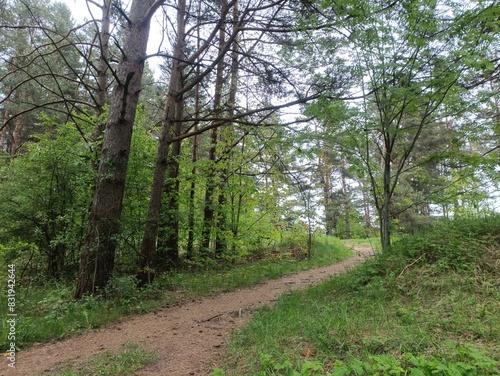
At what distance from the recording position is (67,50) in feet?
43.4

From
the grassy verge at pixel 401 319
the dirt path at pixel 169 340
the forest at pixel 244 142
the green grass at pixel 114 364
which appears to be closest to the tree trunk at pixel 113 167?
the forest at pixel 244 142

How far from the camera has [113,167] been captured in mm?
4988

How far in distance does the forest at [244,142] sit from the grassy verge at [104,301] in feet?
0.51

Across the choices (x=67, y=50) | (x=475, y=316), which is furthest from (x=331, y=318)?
(x=67, y=50)

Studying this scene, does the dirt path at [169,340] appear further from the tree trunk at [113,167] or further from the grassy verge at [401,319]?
the tree trunk at [113,167]

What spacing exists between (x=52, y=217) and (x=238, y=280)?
475 centimetres

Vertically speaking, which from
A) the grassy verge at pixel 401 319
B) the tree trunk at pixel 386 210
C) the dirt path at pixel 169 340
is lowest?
the dirt path at pixel 169 340

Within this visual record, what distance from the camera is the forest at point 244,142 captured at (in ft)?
14.3

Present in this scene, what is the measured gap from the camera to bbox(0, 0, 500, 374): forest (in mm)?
4367

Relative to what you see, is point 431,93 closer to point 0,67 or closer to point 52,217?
point 52,217

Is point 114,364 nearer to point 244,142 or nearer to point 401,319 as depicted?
point 401,319

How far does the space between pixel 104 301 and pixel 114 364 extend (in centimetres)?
218

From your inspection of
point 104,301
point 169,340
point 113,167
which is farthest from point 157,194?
point 169,340

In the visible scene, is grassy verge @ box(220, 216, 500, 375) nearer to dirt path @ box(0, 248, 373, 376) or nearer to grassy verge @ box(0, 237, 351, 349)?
dirt path @ box(0, 248, 373, 376)
